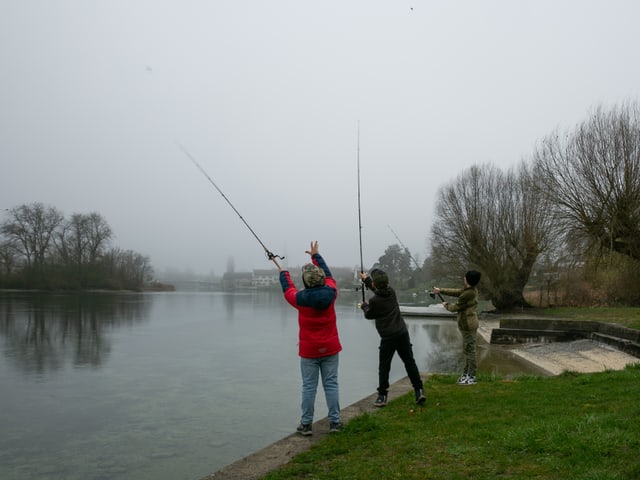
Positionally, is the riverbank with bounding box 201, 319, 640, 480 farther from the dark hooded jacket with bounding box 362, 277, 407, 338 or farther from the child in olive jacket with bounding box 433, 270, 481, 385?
the dark hooded jacket with bounding box 362, 277, 407, 338

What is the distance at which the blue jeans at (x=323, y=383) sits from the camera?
5309 millimetres

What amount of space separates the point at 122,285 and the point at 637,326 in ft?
225

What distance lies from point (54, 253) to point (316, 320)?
6688 cm

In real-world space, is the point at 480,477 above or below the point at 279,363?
above

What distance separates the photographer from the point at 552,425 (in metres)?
4.46

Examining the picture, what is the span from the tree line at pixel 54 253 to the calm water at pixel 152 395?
1886 inches

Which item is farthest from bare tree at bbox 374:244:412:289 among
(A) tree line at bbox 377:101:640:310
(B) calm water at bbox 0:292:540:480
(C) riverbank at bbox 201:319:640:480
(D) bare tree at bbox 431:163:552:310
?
(B) calm water at bbox 0:292:540:480

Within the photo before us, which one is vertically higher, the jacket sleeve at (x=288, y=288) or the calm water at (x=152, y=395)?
the jacket sleeve at (x=288, y=288)

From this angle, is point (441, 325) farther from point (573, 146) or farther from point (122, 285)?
point (122, 285)

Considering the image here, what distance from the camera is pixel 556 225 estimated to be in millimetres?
20828

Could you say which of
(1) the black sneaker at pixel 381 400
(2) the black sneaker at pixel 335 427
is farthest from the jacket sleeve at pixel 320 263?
(1) the black sneaker at pixel 381 400

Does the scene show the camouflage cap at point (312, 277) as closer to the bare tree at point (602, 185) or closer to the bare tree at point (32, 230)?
the bare tree at point (602, 185)

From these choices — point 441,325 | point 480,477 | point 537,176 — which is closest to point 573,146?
point 537,176

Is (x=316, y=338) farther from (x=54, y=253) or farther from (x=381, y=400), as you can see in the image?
(x=54, y=253)
